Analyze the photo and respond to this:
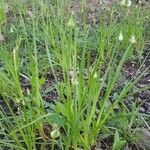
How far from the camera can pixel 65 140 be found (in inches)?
49.9

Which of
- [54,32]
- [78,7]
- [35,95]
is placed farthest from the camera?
[78,7]

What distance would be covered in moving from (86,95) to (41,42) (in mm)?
891

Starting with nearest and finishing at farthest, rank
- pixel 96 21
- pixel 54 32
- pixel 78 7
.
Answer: pixel 54 32
pixel 96 21
pixel 78 7

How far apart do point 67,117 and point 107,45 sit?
34.7 inches

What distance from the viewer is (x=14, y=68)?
4.32ft

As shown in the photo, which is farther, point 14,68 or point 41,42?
point 41,42

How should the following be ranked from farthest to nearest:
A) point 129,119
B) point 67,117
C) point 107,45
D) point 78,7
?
point 78,7, point 107,45, point 129,119, point 67,117

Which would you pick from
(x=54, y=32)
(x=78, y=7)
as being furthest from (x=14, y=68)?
(x=78, y=7)

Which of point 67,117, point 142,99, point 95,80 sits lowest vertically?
point 142,99

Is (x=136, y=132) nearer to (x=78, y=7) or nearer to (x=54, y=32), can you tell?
(x=54, y=32)

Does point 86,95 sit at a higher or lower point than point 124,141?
higher

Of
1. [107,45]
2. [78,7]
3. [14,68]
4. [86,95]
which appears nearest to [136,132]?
[86,95]

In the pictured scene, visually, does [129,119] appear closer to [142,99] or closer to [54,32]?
[142,99]

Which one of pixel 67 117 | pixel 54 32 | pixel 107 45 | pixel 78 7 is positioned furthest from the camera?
pixel 78 7
